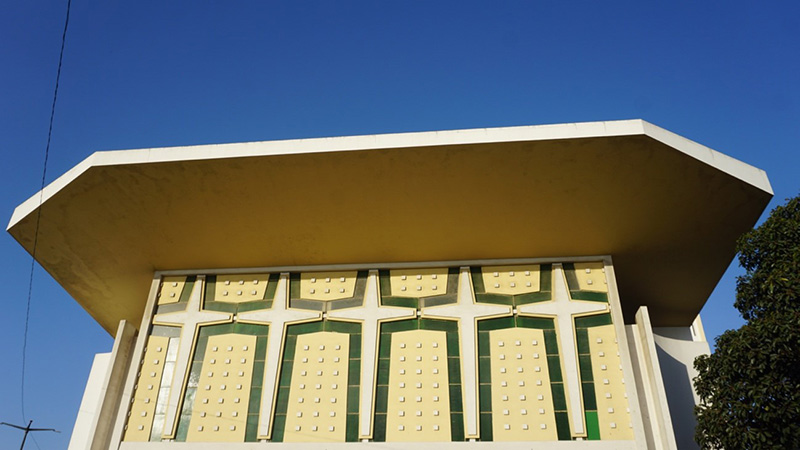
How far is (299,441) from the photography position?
11.3 metres

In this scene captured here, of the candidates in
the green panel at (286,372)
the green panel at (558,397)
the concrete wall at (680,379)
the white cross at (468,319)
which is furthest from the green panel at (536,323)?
the green panel at (286,372)

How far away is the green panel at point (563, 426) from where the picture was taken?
1088cm

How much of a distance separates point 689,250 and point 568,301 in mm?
2534

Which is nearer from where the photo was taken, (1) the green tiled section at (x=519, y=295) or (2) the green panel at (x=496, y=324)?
(2) the green panel at (x=496, y=324)

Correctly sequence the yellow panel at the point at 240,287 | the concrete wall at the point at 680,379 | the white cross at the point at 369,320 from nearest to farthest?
the white cross at the point at 369,320 → the concrete wall at the point at 680,379 → the yellow panel at the point at 240,287

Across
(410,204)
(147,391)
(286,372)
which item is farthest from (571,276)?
(147,391)

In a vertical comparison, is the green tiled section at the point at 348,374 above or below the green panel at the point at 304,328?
below

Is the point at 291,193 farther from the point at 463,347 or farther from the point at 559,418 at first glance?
the point at 559,418

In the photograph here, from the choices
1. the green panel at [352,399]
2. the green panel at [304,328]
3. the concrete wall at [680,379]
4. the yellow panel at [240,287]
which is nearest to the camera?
the green panel at [352,399]

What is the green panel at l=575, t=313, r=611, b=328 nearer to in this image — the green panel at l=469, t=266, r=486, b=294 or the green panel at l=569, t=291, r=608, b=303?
the green panel at l=569, t=291, r=608, b=303

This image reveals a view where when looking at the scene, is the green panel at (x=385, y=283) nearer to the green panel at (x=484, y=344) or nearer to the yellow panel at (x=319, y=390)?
the yellow panel at (x=319, y=390)

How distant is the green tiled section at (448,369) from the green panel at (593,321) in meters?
2.26

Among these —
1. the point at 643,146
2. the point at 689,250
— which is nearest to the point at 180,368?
the point at 643,146

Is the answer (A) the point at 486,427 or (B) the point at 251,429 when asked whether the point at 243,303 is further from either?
(A) the point at 486,427
